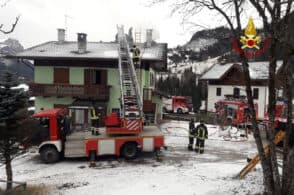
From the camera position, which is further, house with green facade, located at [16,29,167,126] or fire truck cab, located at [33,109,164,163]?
house with green facade, located at [16,29,167,126]

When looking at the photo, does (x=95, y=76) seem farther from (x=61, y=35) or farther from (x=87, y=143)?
(x=87, y=143)

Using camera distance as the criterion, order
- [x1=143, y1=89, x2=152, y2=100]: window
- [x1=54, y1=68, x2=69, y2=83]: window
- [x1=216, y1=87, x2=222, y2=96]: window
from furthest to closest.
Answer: [x1=216, y1=87, x2=222, y2=96]: window, [x1=143, y1=89, x2=152, y2=100]: window, [x1=54, y1=68, x2=69, y2=83]: window

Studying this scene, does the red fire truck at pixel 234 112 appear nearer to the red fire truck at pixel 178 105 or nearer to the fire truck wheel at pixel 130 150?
the fire truck wheel at pixel 130 150

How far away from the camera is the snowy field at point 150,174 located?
11.9 m

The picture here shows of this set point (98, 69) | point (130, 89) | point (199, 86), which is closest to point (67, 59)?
point (98, 69)

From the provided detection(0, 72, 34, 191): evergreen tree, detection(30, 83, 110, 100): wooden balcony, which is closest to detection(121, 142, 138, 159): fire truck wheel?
detection(0, 72, 34, 191): evergreen tree

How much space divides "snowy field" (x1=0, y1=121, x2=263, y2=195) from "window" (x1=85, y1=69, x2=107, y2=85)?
10096mm

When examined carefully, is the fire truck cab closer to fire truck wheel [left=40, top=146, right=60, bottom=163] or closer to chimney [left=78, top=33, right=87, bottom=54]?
fire truck wheel [left=40, top=146, right=60, bottom=163]

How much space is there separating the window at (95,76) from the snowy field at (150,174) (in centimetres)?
1010

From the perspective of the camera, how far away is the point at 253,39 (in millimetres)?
8758

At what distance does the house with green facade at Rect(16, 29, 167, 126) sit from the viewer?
26219mm

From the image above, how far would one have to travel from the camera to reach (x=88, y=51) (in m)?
27.9

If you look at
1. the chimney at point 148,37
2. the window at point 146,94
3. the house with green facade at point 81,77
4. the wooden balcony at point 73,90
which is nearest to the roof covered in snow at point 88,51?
the house with green facade at point 81,77

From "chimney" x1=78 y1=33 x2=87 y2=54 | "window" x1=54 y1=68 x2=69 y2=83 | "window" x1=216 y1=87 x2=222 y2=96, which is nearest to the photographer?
"window" x1=54 y1=68 x2=69 y2=83
